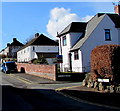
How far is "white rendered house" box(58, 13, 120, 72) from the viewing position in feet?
102

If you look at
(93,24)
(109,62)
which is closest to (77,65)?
(93,24)

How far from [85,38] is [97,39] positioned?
5.70 feet

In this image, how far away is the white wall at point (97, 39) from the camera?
30969 mm

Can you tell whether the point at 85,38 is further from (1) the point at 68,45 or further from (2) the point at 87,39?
(1) the point at 68,45

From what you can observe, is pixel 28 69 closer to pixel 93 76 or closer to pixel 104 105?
pixel 93 76

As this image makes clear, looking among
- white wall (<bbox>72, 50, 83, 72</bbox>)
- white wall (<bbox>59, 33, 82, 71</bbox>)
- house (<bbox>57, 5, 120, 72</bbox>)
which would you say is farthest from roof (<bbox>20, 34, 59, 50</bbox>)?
white wall (<bbox>72, 50, 83, 72</bbox>)

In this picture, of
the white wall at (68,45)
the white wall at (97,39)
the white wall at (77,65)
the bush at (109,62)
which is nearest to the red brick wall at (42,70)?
the white wall at (68,45)

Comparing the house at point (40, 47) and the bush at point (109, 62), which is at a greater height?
the house at point (40, 47)

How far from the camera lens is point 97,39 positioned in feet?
105

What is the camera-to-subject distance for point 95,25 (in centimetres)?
3234

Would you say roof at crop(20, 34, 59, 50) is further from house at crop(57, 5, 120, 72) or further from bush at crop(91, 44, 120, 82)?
bush at crop(91, 44, 120, 82)

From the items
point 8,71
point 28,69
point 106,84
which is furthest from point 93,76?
point 8,71

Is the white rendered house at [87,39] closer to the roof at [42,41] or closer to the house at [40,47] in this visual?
the house at [40,47]

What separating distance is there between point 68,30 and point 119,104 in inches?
893
